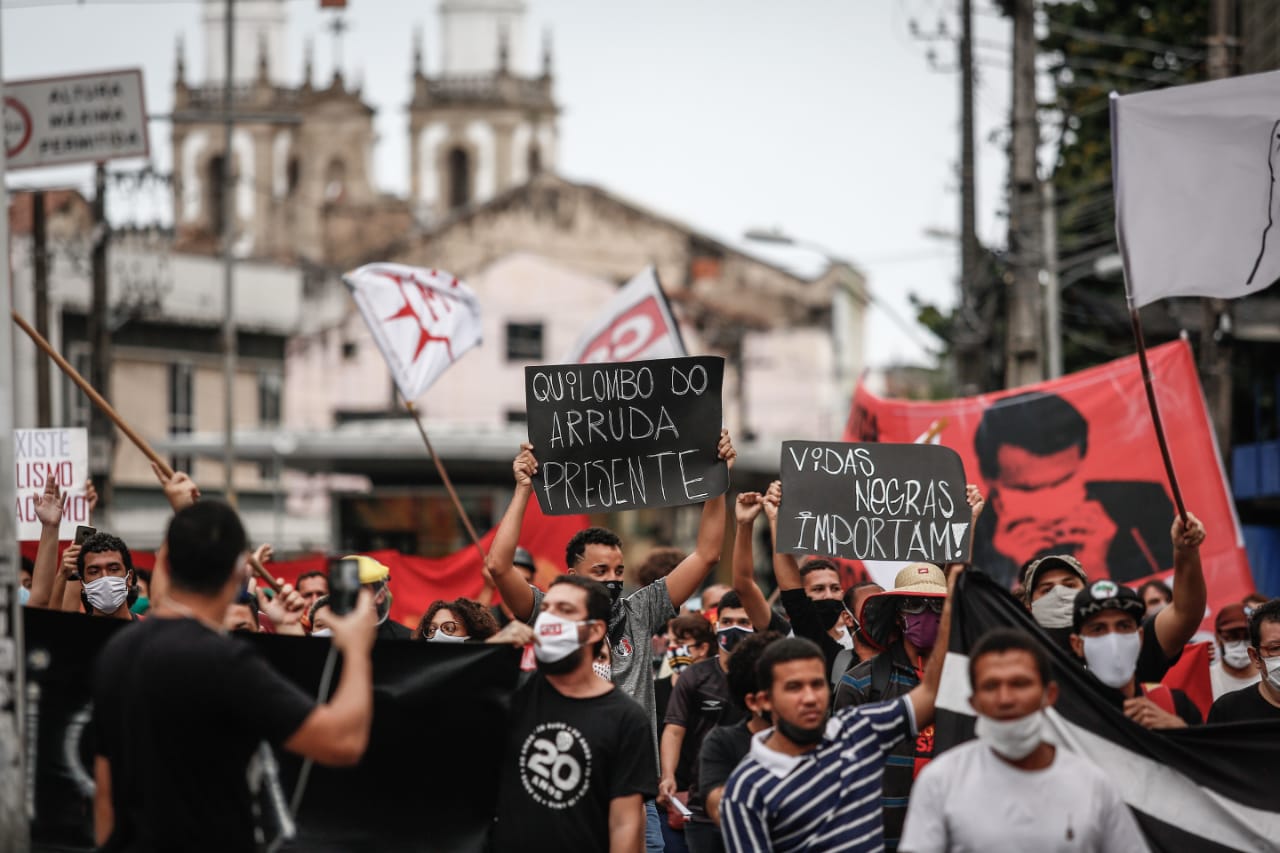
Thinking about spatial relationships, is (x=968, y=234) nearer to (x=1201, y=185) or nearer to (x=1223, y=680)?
(x=1223, y=680)

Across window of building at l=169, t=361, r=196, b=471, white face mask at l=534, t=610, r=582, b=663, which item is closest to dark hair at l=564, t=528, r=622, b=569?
white face mask at l=534, t=610, r=582, b=663

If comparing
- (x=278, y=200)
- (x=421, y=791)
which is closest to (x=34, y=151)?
(x=421, y=791)

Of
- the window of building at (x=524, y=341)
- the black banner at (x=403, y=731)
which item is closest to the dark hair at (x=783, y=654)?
the black banner at (x=403, y=731)

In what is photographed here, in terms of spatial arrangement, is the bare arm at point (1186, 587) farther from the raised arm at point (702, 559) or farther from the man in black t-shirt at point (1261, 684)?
the raised arm at point (702, 559)

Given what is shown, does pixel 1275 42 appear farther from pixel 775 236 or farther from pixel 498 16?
pixel 498 16

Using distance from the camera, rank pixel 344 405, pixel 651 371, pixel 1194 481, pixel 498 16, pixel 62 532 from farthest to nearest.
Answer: pixel 498 16 < pixel 344 405 < pixel 1194 481 < pixel 62 532 < pixel 651 371

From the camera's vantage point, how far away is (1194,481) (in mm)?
11336

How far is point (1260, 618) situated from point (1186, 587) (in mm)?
962

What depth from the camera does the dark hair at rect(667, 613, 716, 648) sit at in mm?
8906

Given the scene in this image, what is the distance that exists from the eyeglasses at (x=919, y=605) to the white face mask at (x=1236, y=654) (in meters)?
3.42

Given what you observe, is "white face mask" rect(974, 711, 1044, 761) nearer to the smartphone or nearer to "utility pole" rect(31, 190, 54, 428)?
the smartphone

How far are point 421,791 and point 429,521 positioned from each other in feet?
81.3

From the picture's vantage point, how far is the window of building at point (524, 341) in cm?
5528

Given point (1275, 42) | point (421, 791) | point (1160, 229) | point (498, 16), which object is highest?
point (498, 16)
